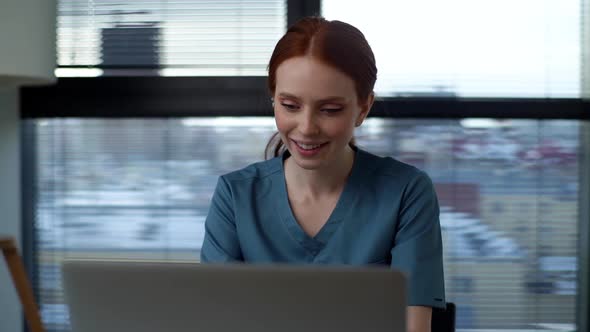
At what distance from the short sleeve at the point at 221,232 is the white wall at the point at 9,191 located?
130 centimetres

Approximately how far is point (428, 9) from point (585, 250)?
97cm

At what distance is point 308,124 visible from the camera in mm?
1381

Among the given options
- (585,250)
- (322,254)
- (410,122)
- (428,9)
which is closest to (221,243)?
(322,254)

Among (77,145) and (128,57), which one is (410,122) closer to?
(128,57)

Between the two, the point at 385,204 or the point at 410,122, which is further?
the point at 410,122

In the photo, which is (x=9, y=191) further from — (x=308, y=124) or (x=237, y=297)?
(x=237, y=297)

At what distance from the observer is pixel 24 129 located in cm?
262

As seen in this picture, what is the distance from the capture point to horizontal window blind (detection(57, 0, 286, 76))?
8.34 feet

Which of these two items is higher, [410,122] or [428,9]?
[428,9]

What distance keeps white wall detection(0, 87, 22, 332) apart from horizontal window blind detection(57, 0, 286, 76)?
0.22 meters

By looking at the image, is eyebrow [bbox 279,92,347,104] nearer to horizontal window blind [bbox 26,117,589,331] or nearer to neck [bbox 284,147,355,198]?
neck [bbox 284,147,355,198]

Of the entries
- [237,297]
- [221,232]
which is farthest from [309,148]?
[237,297]

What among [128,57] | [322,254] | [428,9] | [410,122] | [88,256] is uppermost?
[428,9]

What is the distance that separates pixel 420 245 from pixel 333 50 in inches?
15.6
